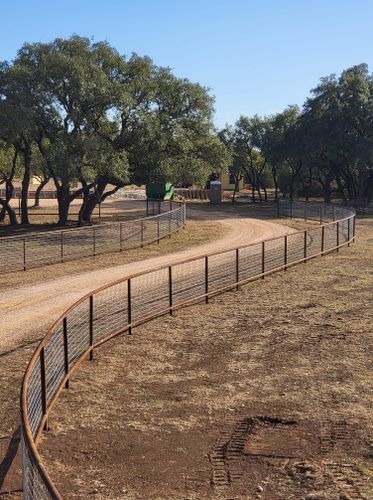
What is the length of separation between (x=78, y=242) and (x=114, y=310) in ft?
42.9

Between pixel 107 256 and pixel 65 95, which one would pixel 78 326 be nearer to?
pixel 107 256

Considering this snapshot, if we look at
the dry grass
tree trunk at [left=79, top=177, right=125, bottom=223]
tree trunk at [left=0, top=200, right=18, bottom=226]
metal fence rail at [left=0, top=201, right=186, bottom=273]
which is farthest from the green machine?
metal fence rail at [left=0, top=201, right=186, bottom=273]

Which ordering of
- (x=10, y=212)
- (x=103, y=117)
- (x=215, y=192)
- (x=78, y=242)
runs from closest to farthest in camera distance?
(x=78, y=242), (x=103, y=117), (x=10, y=212), (x=215, y=192)

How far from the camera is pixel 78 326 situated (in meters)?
13.4

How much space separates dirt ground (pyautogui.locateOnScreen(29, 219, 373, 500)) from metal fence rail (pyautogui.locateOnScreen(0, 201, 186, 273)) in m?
9.67

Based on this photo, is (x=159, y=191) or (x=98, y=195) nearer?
(x=98, y=195)

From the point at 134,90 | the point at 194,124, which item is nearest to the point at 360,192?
the point at 194,124

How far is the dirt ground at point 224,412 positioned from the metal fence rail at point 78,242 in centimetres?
967

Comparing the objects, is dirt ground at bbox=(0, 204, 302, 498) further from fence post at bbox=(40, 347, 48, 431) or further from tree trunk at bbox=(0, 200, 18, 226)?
tree trunk at bbox=(0, 200, 18, 226)

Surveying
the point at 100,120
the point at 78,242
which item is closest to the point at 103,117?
the point at 100,120

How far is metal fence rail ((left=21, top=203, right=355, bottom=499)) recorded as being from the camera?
7.11 metres

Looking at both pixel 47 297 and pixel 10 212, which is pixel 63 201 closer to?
pixel 10 212

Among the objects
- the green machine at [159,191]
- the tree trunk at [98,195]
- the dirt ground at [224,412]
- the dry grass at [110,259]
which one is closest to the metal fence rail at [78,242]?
the dry grass at [110,259]

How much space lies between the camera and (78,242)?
2808cm
